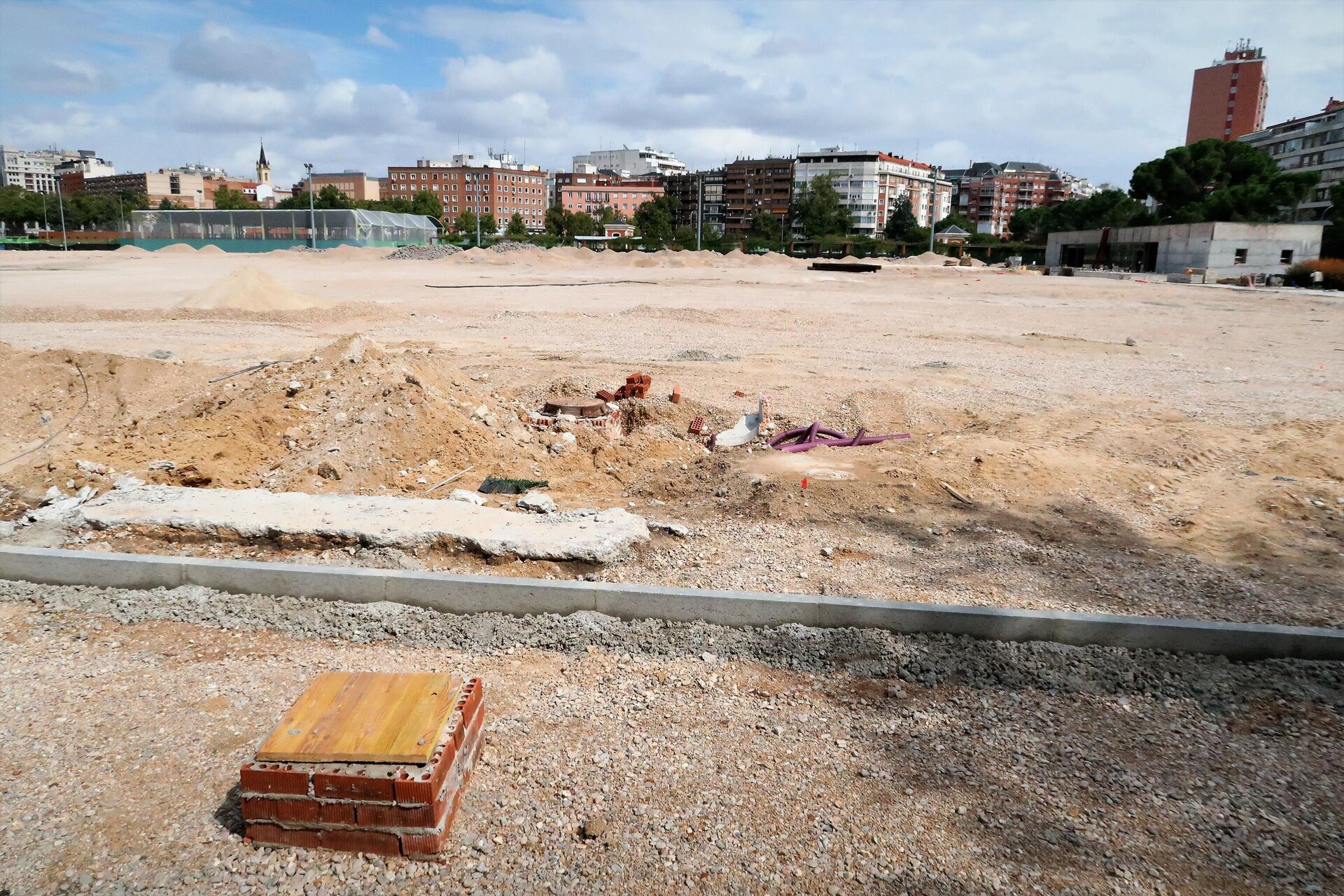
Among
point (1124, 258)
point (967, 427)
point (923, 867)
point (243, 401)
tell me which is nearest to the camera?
point (923, 867)

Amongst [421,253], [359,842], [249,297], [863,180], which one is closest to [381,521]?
[359,842]

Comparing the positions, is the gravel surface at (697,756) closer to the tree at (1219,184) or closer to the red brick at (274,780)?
the red brick at (274,780)

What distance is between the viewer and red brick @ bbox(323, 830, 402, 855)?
3.22 meters

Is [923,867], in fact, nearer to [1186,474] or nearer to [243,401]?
[1186,474]

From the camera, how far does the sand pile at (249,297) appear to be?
21.4 metres

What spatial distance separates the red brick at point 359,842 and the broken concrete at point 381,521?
2.62 metres

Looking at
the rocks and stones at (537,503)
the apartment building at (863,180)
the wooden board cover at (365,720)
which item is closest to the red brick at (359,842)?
the wooden board cover at (365,720)

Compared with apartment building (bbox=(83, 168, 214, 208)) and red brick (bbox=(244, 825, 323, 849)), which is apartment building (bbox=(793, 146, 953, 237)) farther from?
red brick (bbox=(244, 825, 323, 849))

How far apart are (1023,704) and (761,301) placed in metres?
24.6

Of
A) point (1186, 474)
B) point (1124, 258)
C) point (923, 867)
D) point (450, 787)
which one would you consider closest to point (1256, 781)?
point (923, 867)

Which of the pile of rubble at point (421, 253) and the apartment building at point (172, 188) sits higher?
the apartment building at point (172, 188)

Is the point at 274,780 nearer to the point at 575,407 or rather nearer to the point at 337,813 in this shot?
the point at 337,813

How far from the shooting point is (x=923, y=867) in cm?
319

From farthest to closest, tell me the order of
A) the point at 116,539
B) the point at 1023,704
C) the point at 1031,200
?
the point at 1031,200
the point at 116,539
the point at 1023,704
